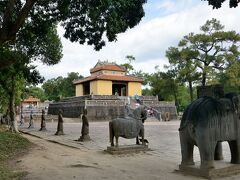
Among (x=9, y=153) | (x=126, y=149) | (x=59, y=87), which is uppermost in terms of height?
(x=59, y=87)

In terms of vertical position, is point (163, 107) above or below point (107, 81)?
below

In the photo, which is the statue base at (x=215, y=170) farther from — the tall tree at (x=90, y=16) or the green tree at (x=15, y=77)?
the green tree at (x=15, y=77)

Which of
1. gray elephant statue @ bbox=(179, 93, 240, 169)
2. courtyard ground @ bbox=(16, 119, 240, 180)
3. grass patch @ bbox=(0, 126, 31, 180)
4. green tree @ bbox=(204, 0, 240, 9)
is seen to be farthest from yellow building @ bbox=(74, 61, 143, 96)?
green tree @ bbox=(204, 0, 240, 9)

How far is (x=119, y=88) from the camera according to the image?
59344 millimetres

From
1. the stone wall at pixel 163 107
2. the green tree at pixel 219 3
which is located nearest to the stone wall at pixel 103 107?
the stone wall at pixel 163 107

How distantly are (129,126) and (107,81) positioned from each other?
4007cm

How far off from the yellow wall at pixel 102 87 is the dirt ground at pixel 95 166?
38748 mm

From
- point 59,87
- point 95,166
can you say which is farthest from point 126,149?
point 59,87

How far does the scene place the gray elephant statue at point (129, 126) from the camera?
12.2 m

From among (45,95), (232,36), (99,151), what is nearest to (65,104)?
(232,36)

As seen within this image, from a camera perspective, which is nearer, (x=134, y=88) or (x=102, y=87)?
(x=102, y=87)

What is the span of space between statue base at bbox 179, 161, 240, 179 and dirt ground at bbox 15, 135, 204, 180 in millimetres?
201

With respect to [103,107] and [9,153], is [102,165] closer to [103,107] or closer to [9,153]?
[9,153]

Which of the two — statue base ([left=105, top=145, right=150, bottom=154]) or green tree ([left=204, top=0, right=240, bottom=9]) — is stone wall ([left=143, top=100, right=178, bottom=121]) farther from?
green tree ([left=204, top=0, right=240, bottom=9])
